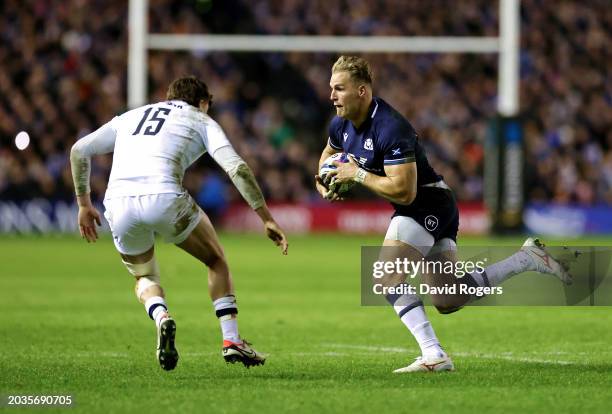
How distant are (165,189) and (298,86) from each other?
22138 millimetres

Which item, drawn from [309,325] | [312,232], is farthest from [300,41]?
[309,325]

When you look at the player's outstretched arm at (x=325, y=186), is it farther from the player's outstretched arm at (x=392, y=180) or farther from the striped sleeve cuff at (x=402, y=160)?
the striped sleeve cuff at (x=402, y=160)

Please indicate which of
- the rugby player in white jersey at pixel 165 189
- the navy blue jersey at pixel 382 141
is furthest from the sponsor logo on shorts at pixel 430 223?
the rugby player in white jersey at pixel 165 189

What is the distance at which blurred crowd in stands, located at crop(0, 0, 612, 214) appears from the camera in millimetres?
27844

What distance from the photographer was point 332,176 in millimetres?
8438

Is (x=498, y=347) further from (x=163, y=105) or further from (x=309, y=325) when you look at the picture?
(x=163, y=105)

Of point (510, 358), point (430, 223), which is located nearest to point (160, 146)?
point (430, 223)

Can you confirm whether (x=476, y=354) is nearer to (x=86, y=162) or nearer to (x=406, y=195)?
(x=406, y=195)

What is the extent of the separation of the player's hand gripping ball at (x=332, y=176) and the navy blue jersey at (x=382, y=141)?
0.16m

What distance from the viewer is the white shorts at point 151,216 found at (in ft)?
26.7

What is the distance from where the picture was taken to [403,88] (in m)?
29.6

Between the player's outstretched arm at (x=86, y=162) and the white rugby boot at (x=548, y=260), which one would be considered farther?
the white rugby boot at (x=548, y=260)

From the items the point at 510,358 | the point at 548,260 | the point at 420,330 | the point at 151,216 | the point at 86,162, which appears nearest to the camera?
the point at 151,216

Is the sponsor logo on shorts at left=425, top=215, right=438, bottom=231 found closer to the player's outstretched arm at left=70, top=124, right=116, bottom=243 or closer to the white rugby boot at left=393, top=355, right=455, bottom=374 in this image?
the white rugby boot at left=393, top=355, right=455, bottom=374
